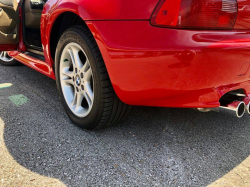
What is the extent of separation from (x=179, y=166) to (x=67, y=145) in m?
0.83

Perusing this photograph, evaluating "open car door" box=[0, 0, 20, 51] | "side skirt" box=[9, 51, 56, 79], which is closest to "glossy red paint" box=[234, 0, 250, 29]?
"side skirt" box=[9, 51, 56, 79]

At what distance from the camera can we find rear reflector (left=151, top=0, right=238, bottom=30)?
1314 mm

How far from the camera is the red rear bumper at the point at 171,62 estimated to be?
1332 mm

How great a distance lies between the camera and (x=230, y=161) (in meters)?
1.71

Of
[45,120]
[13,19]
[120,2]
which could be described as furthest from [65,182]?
[13,19]

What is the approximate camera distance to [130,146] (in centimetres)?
184

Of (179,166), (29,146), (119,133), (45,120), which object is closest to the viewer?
(179,166)

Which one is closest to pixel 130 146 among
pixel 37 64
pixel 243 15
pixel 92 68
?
pixel 92 68

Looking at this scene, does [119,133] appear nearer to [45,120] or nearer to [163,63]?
[45,120]

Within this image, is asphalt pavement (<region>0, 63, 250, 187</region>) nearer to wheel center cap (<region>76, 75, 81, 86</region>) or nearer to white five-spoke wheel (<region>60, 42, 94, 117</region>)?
white five-spoke wheel (<region>60, 42, 94, 117</region>)

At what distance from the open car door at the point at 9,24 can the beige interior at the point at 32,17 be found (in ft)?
0.40

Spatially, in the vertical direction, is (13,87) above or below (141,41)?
below

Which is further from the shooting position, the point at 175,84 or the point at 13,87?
the point at 13,87

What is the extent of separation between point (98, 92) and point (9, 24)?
1.88 metres
